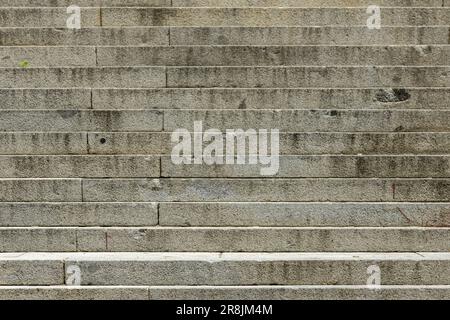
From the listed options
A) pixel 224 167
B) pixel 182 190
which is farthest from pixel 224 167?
pixel 182 190

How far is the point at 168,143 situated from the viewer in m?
6.22

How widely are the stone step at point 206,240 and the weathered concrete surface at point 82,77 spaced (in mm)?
2004

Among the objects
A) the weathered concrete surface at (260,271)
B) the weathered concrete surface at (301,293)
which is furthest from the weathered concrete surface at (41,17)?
the weathered concrete surface at (301,293)

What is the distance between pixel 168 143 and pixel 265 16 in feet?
→ 8.57

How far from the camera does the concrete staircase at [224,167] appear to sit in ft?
17.6

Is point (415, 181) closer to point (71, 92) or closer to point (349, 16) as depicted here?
point (349, 16)

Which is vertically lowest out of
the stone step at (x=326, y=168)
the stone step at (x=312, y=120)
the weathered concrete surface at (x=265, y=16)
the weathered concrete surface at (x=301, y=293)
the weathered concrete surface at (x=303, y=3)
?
the weathered concrete surface at (x=301, y=293)

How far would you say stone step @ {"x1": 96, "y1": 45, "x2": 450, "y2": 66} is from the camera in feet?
23.2

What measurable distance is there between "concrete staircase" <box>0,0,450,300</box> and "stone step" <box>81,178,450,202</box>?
2 centimetres

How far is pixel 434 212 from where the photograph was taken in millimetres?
5770

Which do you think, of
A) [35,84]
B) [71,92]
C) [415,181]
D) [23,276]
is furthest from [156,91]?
[415,181]

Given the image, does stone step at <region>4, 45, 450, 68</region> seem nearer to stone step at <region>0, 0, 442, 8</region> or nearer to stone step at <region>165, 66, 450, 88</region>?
stone step at <region>165, 66, 450, 88</region>

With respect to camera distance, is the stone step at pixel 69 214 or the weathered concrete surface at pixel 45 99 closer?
the stone step at pixel 69 214

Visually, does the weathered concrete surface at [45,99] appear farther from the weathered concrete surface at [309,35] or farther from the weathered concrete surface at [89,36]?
the weathered concrete surface at [309,35]
